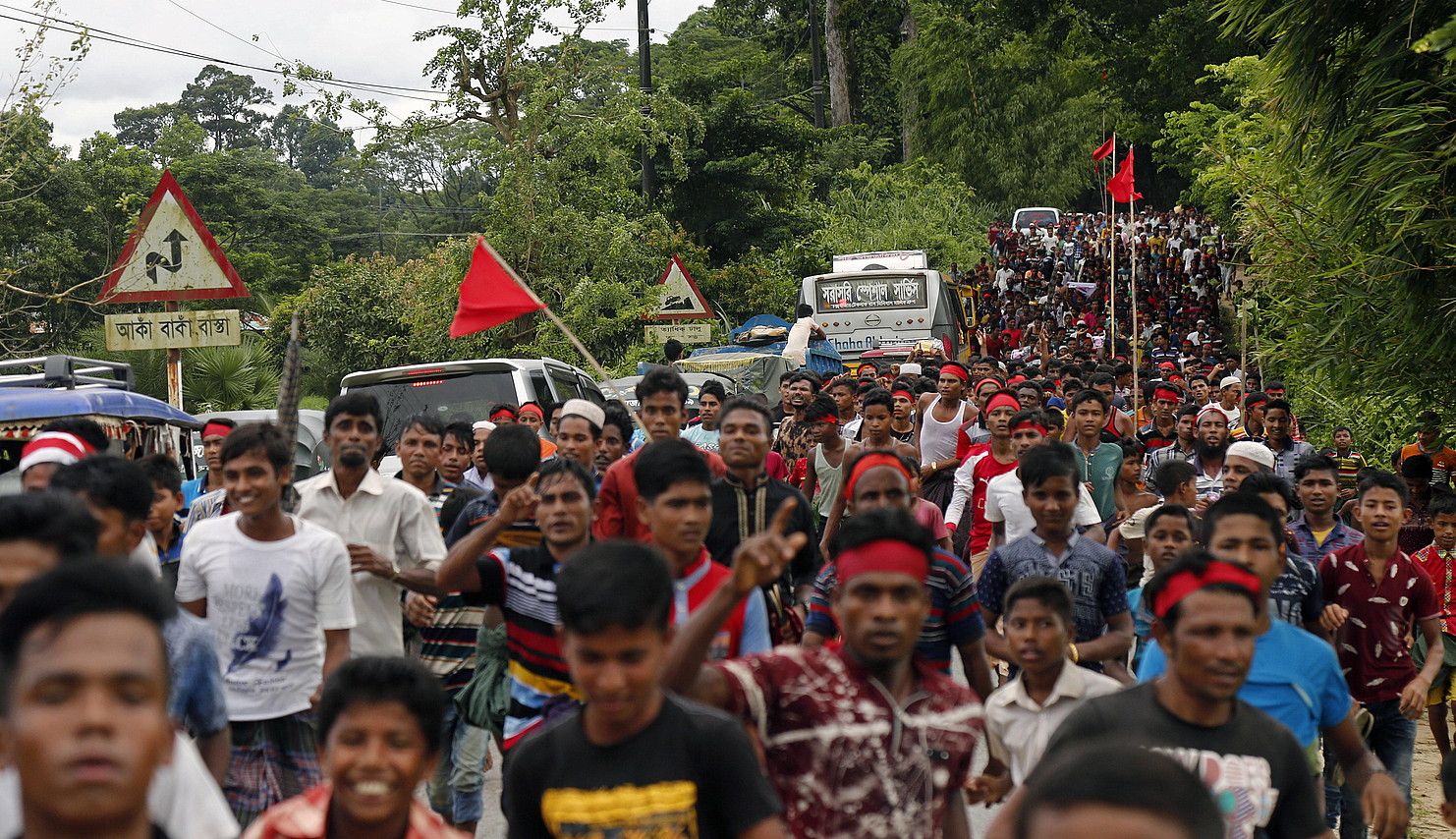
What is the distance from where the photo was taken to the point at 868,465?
6066 millimetres

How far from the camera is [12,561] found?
3541mm

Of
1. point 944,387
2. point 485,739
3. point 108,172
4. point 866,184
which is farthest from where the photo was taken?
point 866,184

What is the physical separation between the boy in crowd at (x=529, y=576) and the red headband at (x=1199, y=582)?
1.85m

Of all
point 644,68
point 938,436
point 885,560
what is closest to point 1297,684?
point 885,560

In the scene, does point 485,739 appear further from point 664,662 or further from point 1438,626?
point 1438,626

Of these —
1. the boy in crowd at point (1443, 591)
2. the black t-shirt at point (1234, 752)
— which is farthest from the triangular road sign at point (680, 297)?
the black t-shirt at point (1234, 752)

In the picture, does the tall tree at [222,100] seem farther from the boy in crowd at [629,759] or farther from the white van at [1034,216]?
the boy in crowd at [629,759]

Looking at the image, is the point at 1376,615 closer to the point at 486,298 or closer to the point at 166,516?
the point at 486,298

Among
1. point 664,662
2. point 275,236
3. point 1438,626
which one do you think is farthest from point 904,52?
point 664,662

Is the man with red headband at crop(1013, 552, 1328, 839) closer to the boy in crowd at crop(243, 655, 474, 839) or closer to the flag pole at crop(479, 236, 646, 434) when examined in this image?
the boy in crowd at crop(243, 655, 474, 839)

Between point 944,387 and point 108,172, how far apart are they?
21.4 metres

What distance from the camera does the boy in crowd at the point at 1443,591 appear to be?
27.1ft

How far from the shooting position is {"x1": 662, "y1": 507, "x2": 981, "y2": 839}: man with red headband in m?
3.60

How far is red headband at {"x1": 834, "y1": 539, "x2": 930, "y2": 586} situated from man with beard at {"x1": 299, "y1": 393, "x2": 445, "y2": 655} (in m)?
2.79
